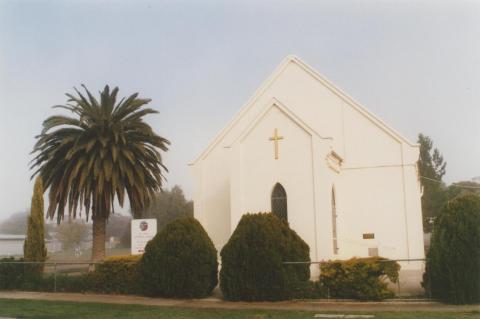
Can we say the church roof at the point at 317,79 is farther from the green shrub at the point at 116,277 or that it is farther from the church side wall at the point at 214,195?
the green shrub at the point at 116,277

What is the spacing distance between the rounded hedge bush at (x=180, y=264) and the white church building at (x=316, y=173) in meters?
3.35

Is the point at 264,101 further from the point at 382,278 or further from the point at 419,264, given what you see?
the point at 382,278

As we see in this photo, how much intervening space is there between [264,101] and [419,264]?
38.7ft

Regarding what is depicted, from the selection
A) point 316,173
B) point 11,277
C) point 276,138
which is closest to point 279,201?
point 316,173

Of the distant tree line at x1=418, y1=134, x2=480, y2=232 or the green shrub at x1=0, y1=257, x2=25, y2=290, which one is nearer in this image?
the green shrub at x1=0, y1=257, x2=25, y2=290

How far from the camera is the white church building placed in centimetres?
2141

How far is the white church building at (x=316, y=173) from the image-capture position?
70.2ft

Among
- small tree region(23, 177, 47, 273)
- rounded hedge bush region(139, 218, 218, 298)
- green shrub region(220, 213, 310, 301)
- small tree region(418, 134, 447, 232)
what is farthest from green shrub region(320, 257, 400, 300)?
small tree region(418, 134, 447, 232)

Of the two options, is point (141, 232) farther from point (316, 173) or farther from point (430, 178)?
point (430, 178)

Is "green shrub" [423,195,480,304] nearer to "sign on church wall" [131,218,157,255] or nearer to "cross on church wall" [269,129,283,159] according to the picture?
"cross on church wall" [269,129,283,159]

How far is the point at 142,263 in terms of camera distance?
19484 millimetres

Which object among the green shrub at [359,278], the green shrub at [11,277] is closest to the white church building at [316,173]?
the green shrub at [359,278]

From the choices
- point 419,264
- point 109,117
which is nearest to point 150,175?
point 109,117

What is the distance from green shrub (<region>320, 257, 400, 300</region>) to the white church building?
286 cm
